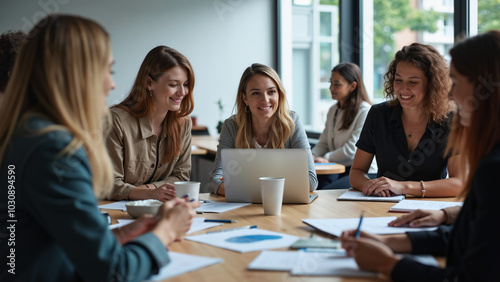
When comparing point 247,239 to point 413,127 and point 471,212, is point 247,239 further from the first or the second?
point 413,127

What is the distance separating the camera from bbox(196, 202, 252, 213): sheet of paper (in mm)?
1937

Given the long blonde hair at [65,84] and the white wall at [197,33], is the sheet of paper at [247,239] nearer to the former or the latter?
the long blonde hair at [65,84]

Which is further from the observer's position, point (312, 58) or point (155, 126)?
point (312, 58)

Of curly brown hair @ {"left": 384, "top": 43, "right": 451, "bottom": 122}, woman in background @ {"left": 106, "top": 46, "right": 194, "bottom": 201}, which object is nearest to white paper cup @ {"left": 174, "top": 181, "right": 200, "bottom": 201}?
woman in background @ {"left": 106, "top": 46, "right": 194, "bottom": 201}

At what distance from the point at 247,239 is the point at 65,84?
0.67 meters

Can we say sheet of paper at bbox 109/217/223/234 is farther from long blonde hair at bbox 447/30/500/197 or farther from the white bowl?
long blonde hair at bbox 447/30/500/197

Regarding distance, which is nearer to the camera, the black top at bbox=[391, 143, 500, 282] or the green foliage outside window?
the black top at bbox=[391, 143, 500, 282]

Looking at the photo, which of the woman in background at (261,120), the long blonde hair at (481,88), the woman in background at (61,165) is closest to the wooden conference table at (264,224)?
the woman in background at (61,165)

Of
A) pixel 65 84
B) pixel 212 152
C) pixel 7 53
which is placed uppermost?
pixel 7 53

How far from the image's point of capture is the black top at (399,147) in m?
2.41

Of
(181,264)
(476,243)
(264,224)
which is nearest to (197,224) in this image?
(264,224)

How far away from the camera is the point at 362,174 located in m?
2.42

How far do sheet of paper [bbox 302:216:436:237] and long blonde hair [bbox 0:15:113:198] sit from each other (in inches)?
27.9

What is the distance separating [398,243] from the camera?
1.36 metres
